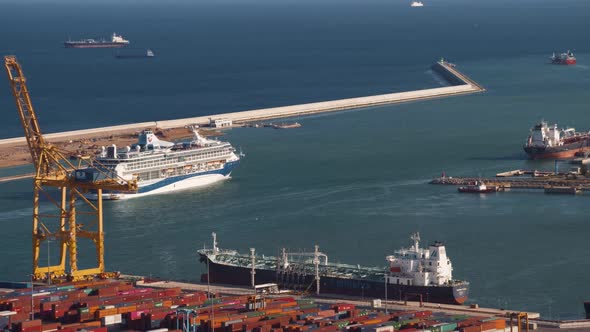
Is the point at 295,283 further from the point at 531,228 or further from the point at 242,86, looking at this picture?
the point at 242,86

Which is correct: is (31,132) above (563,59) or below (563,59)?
below

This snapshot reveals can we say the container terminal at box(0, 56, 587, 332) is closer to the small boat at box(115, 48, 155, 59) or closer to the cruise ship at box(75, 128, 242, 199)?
the cruise ship at box(75, 128, 242, 199)

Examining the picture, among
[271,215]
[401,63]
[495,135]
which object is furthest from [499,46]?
[271,215]

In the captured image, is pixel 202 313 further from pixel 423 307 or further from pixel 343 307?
pixel 423 307

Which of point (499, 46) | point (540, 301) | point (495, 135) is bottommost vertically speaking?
point (540, 301)

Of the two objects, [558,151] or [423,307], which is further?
[558,151]

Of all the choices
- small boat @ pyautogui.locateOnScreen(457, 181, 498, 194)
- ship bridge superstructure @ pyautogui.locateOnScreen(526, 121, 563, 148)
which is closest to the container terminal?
small boat @ pyautogui.locateOnScreen(457, 181, 498, 194)

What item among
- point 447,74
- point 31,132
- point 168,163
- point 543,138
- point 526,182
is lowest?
point 526,182

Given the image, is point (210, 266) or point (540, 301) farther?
point (210, 266)

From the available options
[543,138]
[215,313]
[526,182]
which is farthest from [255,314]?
[543,138]
